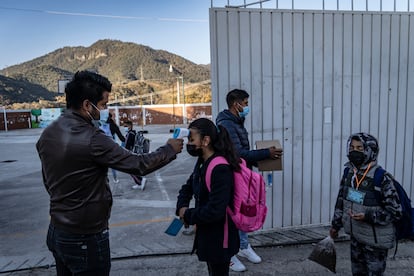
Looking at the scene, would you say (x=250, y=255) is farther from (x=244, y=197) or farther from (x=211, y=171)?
(x=211, y=171)

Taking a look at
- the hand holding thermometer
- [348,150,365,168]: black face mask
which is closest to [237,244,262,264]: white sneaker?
[348,150,365,168]: black face mask

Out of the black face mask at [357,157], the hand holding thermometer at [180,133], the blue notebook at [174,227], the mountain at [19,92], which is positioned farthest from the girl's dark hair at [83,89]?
the mountain at [19,92]

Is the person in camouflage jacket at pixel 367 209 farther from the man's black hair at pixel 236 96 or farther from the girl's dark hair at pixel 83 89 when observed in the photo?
the girl's dark hair at pixel 83 89

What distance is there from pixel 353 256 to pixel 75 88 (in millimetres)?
2456

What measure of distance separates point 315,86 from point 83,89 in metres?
3.16

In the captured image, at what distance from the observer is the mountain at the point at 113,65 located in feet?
336

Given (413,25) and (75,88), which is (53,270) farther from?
(413,25)

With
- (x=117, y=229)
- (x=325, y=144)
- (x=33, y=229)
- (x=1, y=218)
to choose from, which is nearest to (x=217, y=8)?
(x=325, y=144)

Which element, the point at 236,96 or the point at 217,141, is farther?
the point at 236,96

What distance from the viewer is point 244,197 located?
7.45ft

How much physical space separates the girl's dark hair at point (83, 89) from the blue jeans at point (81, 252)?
77 cm

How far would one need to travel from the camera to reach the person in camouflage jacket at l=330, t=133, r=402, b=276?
98.3 inches

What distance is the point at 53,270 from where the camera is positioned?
12.3 feet

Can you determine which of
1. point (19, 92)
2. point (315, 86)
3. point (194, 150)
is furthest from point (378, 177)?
point (19, 92)
